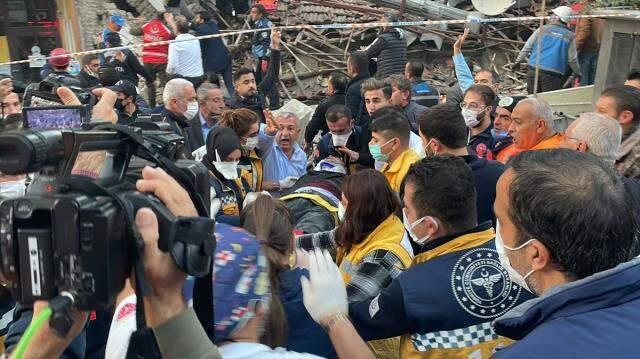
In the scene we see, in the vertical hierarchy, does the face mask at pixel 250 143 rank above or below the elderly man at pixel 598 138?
below

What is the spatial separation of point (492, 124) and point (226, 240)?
4.64 meters

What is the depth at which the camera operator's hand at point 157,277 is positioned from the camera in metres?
1.41

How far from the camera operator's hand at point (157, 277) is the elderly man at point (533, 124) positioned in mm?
3922

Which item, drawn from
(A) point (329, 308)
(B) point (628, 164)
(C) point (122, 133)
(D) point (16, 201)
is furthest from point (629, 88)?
(D) point (16, 201)

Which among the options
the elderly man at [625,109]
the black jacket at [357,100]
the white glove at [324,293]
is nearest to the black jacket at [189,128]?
the black jacket at [357,100]

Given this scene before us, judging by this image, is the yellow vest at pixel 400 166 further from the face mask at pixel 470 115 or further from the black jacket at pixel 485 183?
the face mask at pixel 470 115

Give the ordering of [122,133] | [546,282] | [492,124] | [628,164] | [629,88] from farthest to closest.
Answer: [492,124]
[629,88]
[628,164]
[546,282]
[122,133]

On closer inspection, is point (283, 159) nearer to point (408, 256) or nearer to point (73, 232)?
point (408, 256)

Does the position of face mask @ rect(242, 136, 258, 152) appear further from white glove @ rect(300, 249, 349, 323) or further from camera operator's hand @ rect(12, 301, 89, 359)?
camera operator's hand @ rect(12, 301, 89, 359)

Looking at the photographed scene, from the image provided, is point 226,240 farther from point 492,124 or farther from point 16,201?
point 492,124

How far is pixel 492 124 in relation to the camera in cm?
608

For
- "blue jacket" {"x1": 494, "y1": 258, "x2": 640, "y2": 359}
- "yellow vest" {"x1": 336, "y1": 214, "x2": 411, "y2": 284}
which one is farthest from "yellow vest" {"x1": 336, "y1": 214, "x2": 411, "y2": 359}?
"blue jacket" {"x1": 494, "y1": 258, "x2": 640, "y2": 359}

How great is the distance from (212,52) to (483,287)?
Result: 9.45 meters

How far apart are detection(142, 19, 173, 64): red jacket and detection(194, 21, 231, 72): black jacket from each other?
602mm
